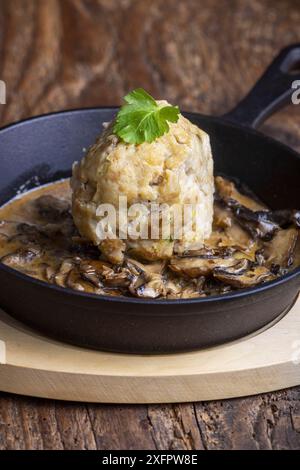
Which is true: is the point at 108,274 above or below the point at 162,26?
below

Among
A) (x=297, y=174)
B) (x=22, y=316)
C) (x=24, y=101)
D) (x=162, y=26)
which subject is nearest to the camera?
(x=22, y=316)

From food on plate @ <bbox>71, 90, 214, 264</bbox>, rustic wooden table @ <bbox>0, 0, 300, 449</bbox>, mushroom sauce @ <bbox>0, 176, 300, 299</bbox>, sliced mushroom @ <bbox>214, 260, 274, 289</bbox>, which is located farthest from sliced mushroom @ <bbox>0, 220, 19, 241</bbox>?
rustic wooden table @ <bbox>0, 0, 300, 449</bbox>

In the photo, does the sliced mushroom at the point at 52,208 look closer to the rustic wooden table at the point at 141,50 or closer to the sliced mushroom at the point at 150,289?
the sliced mushroom at the point at 150,289

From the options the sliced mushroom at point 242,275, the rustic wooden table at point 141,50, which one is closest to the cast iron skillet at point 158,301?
the sliced mushroom at point 242,275

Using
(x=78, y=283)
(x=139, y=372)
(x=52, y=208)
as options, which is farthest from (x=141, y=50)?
(x=139, y=372)

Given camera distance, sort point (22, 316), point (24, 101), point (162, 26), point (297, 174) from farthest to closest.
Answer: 1. point (162, 26)
2. point (24, 101)
3. point (297, 174)
4. point (22, 316)

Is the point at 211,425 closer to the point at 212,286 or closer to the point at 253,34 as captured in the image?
the point at 212,286

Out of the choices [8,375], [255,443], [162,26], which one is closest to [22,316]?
[8,375]

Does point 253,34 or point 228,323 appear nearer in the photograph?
point 228,323
